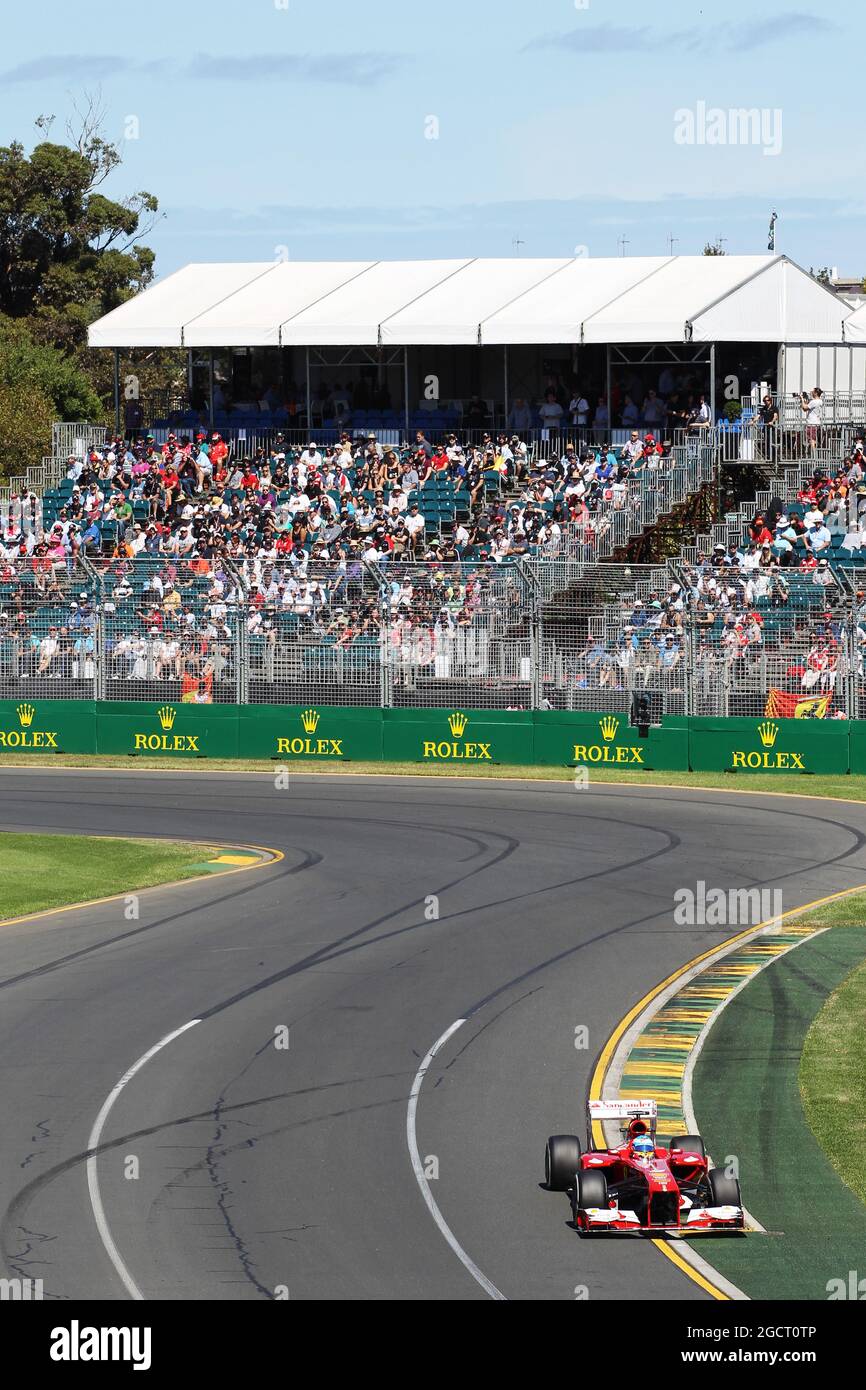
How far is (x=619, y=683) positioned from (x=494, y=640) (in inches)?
101

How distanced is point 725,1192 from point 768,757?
76.9ft

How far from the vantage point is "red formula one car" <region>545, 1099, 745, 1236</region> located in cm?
1291

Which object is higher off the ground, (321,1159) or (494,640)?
(494,640)

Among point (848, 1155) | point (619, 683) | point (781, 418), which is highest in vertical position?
point (781, 418)

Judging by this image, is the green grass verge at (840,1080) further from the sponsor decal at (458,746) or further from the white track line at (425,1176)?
the sponsor decal at (458,746)

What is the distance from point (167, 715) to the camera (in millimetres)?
39656

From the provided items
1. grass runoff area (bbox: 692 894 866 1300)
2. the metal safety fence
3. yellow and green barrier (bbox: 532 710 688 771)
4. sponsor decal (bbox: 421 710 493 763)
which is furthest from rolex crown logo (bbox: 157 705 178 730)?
grass runoff area (bbox: 692 894 866 1300)

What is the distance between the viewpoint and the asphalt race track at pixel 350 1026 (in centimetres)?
1249

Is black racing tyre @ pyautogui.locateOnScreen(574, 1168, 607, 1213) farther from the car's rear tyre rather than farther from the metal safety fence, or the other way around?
the metal safety fence

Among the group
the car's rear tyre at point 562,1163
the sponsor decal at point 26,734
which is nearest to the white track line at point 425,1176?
the car's rear tyre at point 562,1163

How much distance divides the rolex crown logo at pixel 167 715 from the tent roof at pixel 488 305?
544 inches
